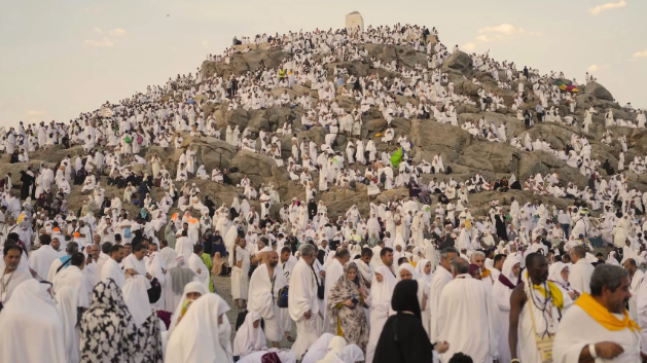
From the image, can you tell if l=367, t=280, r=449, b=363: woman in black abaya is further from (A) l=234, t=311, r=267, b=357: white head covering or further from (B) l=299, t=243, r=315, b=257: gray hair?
(B) l=299, t=243, r=315, b=257: gray hair

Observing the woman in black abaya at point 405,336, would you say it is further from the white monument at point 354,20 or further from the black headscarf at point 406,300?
the white monument at point 354,20

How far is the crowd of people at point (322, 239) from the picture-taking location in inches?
227

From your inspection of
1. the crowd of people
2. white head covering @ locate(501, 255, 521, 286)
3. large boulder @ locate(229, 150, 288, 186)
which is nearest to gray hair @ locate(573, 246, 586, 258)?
the crowd of people

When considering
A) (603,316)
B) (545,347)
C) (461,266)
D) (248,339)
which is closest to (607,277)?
(603,316)

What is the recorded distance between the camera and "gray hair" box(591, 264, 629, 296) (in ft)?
13.6

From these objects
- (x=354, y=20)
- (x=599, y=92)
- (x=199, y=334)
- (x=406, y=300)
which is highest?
(x=354, y=20)

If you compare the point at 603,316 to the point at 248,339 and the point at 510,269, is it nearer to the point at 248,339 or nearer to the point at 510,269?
the point at 510,269

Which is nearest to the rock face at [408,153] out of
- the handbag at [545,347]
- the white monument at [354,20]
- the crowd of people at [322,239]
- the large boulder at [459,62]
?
the crowd of people at [322,239]

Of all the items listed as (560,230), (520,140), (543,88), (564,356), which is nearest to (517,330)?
(564,356)

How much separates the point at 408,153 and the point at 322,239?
13.5 metres

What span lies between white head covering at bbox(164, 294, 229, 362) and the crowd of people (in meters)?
0.01

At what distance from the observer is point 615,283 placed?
4.13 m

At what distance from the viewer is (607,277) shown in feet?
13.6

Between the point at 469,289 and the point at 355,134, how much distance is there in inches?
1200
